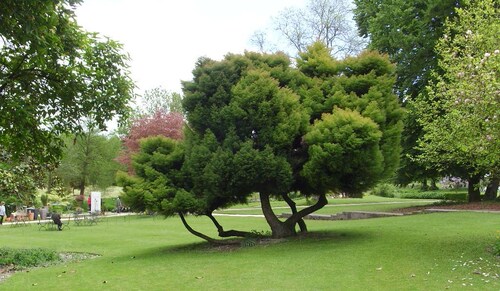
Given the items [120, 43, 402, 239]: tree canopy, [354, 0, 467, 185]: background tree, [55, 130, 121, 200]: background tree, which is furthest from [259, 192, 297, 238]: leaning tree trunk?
[55, 130, 121, 200]: background tree

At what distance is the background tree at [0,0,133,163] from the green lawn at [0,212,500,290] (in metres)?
3.06

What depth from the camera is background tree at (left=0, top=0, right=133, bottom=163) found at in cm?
659

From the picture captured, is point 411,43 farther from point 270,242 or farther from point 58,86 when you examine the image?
point 58,86

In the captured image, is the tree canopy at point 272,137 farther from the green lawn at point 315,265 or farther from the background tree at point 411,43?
the background tree at point 411,43

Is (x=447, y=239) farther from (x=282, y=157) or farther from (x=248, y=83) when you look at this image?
(x=248, y=83)

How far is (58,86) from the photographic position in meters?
7.51

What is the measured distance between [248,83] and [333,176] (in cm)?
330

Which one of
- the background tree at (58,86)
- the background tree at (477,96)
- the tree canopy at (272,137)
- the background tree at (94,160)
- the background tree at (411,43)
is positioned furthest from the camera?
the background tree at (94,160)

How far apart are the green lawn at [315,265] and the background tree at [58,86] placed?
3.06 m

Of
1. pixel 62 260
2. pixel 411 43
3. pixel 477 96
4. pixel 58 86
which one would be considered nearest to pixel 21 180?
pixel 62 260

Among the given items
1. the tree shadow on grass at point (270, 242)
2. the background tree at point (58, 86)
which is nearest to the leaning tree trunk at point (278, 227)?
the tree shadow on grass at point (270, 242)

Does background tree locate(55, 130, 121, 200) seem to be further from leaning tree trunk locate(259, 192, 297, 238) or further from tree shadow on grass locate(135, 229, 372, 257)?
leaning tree trunk locate(259, 192, 297, 238)

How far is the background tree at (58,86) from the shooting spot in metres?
6.59

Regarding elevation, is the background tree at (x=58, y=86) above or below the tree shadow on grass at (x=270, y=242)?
above
